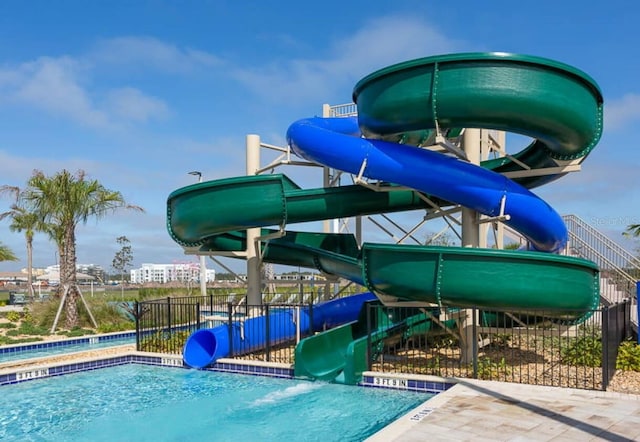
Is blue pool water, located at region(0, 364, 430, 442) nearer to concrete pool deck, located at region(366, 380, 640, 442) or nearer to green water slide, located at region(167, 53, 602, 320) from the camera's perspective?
concrete pool deck, located at region(366, 380, 640, 442)

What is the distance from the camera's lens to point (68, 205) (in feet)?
70.0

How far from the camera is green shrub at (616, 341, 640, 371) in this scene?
11219 mm

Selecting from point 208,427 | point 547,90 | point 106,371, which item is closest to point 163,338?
point 106,371

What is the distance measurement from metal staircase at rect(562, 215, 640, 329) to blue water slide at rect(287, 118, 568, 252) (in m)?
4.95

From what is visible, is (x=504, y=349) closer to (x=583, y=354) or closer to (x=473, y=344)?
(x=583, y=354)

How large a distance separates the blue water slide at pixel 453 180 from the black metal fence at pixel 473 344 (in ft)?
5.57

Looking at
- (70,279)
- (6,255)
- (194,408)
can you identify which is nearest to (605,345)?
(194,408)

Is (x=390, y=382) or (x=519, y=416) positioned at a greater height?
(x=519, y=416)

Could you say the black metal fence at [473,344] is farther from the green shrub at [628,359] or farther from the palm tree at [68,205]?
the palm tree at [68,205]

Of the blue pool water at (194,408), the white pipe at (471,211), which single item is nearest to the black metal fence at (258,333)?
the blue pool water at (194,408)

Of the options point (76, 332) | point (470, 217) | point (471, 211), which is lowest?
point (76, 332)

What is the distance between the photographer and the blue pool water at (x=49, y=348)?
16172 mm

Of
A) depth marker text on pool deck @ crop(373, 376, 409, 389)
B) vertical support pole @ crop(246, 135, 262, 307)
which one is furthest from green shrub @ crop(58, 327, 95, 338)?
depth marker text on pool deck @ crop(373, 376, 409, 389)

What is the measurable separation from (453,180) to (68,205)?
597 inches
